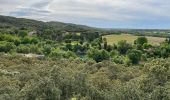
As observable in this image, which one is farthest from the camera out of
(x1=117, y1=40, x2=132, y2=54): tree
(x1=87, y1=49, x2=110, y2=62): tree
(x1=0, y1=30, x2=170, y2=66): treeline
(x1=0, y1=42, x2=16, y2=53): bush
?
(x1=117, y1=40, x2=132, y2=54): tree

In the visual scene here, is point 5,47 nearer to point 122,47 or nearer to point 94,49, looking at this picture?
point 94,49

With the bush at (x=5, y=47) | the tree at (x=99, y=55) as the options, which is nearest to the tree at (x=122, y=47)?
the tree at (x=99, y=55)

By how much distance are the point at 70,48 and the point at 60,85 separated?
115m

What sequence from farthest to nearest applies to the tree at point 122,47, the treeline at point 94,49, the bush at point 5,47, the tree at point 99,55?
the tree at point 122,47 → the bush at point 5,47 → the tree at point 99,55 → the treeline at point 94,49

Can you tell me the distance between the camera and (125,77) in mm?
46938

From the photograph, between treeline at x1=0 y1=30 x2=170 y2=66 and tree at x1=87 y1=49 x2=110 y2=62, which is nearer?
treeline at x1=0 y1=30 x2=170 y2=66

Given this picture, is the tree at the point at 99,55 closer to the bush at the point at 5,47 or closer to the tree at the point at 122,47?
the tree at the point at 122,47

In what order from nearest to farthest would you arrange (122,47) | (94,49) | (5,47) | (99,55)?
1. (99,55)
2. (5,47)
3. (94,49)
4. (122,47)

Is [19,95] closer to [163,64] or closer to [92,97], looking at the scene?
[92,97]

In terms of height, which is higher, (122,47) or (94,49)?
(94,49)

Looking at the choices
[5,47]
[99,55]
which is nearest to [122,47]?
[99,55]

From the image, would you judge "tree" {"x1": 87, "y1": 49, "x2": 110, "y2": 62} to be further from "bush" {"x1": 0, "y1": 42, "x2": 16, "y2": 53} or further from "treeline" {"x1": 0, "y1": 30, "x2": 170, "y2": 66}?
"bush" {"x1": 0, "y1": 42, "x2": 16, "y2": 53}

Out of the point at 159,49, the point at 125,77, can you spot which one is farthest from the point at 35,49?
the point at 125,77

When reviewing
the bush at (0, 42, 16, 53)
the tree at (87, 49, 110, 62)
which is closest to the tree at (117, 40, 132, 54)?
the tree at (87, 49, 110, 62)
